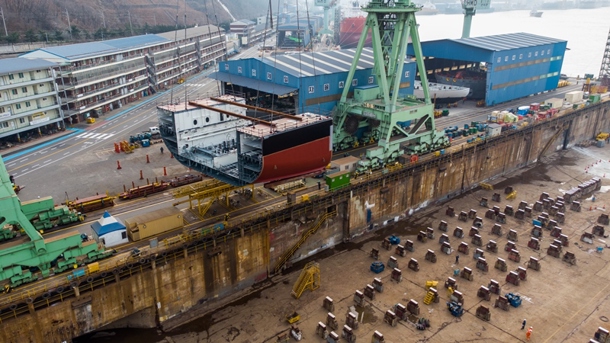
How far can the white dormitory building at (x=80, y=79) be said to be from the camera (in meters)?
65.2

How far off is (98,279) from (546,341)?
115 ft

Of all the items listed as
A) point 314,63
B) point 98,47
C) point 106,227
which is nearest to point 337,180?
point 106,227

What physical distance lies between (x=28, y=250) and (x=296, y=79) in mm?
37007

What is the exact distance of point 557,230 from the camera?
164ft

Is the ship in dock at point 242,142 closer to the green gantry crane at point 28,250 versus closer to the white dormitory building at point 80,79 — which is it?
the green gantry crane at point 28,250

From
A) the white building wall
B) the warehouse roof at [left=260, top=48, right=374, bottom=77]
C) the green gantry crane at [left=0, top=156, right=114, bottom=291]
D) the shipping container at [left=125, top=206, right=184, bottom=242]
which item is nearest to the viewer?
A: the green gantry crane at [left=0, top=156, right=114, bottom=291]

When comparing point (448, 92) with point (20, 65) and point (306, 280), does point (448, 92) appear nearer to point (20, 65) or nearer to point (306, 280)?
point (306, 280)

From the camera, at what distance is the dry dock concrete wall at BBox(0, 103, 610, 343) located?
2978cm

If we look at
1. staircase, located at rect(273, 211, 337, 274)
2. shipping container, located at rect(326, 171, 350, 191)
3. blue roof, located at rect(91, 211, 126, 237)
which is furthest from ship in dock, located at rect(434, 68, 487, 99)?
blue roof, located at rect(91, 211, 126, 237)

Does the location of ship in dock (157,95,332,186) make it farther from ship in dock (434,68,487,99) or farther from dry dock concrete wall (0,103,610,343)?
ship in dock (434,68,487,99)

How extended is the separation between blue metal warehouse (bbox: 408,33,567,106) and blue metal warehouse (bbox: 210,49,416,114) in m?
24.8

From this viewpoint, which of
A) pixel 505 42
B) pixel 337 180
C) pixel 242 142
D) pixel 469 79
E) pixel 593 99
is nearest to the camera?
pixel 242 142

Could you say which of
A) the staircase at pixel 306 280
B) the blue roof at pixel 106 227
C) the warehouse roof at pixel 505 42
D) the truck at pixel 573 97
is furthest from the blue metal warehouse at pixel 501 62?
the blue roof at pixel 106 227

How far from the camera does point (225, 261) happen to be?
38.1m
